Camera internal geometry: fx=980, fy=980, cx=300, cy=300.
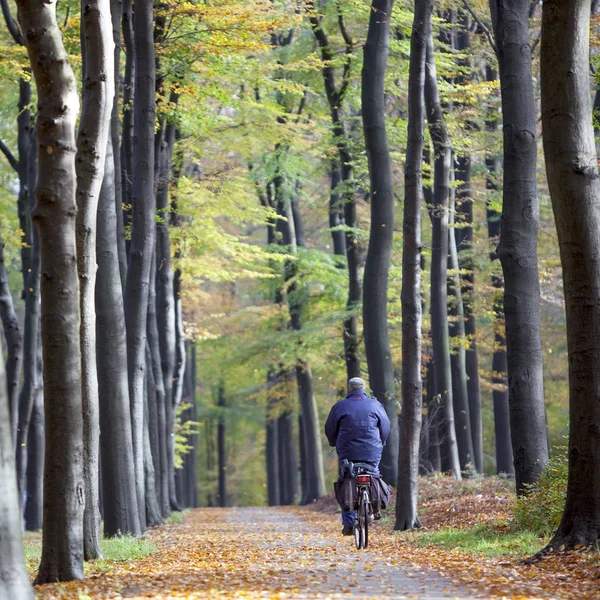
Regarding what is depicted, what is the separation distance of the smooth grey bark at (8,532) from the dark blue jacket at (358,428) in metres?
6.60

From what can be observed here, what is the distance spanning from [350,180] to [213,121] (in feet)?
14.0

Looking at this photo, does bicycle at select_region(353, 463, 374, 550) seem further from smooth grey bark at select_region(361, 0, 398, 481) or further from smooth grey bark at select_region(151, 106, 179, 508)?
smooth grey bark at select_region(151, 106, 179, 508)

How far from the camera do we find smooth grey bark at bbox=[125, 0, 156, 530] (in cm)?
1609

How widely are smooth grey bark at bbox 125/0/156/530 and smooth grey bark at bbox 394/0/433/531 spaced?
14.2ft

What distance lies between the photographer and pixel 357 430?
40.5 feet

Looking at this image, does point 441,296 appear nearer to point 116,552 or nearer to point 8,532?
point 116,552

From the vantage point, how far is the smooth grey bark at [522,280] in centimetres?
1329

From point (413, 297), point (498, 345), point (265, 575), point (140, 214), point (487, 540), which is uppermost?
point (140, 214)

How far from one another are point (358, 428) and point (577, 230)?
171 inches

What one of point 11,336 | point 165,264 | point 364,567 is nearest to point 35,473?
point 11,336

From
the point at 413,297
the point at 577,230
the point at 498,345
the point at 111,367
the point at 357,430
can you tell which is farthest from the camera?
the point at 498,345

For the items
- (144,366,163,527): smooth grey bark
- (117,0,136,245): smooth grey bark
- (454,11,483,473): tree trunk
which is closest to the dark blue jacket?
(117,0,136,245): smooth grey bark

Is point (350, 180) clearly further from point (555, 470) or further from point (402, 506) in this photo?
point (555, 470)

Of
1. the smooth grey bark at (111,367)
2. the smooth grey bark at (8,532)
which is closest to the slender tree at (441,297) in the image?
the smooth grey bark at (111,367)
